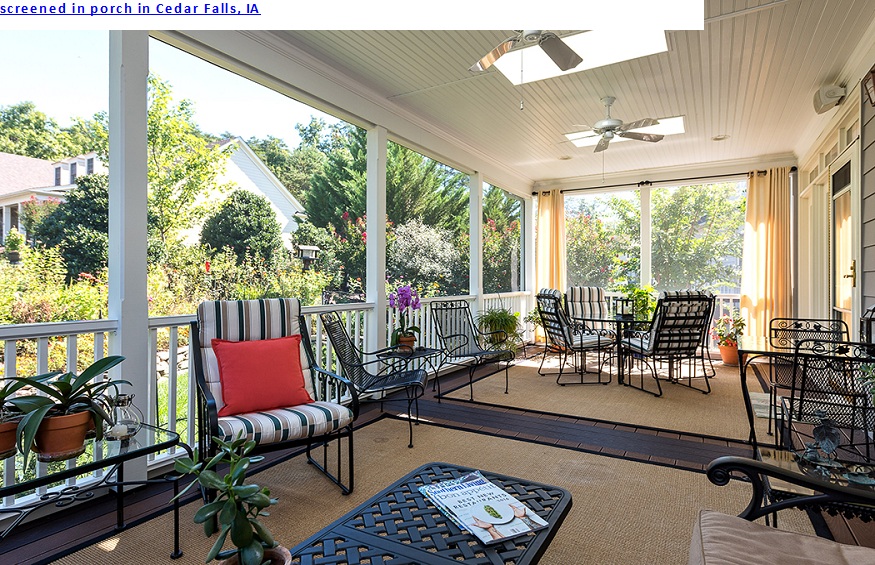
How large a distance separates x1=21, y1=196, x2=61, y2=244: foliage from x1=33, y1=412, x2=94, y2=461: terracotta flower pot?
4199mm

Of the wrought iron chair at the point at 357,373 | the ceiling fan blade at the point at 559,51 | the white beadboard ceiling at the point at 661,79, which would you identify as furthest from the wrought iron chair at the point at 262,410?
the ceiling fan blade at the point at 559,51

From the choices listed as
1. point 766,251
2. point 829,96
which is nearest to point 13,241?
point 829,96

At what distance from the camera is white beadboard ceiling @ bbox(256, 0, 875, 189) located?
324 centimetres

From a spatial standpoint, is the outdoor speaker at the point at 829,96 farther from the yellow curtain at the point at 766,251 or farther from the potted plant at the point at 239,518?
the potted plant at the point at 239,518

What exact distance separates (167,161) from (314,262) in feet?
8.94

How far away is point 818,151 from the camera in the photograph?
5352 millimetres

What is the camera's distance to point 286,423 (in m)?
2.26

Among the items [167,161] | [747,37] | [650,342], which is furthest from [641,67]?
[167,161]

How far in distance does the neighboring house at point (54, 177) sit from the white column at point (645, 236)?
5.99 m

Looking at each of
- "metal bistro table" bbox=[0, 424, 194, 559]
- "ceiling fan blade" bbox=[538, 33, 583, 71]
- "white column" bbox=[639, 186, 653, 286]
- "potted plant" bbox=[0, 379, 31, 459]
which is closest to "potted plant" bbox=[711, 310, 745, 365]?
"white column" bbox=[639, 186, 653, 286]

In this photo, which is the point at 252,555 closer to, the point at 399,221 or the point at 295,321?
the point at 295,321

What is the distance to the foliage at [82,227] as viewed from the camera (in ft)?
16.4

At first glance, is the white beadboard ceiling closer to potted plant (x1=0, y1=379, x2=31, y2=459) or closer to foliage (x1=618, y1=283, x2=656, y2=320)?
foliage (x1=618, y1=283, x2=656, y2=320)

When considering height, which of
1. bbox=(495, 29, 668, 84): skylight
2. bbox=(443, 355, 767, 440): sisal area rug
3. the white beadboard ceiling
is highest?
the white beadboard ceiling
